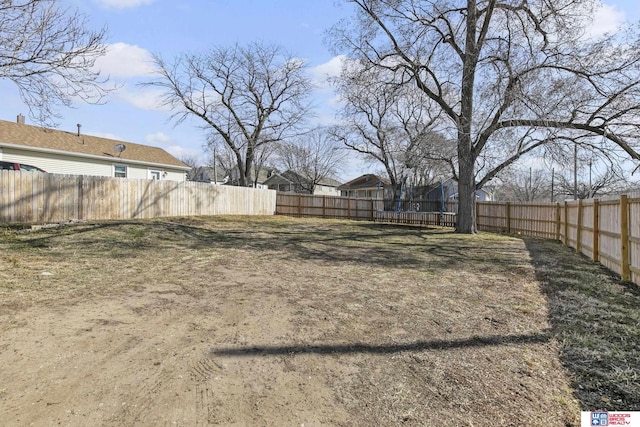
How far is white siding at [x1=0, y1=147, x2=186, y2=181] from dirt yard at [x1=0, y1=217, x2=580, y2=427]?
551 inches

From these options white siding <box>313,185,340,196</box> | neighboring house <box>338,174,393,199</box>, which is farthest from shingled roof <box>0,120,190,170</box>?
white siding <box>313,185,340,196</box>

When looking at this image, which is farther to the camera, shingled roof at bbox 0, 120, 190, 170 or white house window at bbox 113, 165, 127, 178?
white house window at bbox 113, 165, 127, 178

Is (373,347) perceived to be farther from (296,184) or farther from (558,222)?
(296,184)

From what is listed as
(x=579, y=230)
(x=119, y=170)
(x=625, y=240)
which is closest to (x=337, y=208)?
(x=119, y=170)

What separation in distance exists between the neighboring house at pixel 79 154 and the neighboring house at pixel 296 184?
64.9ft

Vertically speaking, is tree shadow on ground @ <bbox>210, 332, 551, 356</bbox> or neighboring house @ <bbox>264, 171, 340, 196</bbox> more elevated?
neighboring house @ <bbox>264, 171, 340, 196</bbox>

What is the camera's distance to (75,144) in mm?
19141

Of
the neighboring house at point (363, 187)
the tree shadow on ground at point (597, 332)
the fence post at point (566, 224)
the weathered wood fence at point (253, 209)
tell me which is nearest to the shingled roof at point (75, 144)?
the weathered wood fence at point (253, 209)

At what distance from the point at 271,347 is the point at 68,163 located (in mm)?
20082

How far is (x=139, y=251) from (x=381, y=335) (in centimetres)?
590

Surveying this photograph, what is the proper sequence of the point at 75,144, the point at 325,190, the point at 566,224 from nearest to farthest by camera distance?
the point at 566,224 → the point at 75,144 → the point at 325,190

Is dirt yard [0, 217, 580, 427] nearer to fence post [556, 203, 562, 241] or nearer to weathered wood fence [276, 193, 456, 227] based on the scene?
fence post [556, 203, 562, 241]

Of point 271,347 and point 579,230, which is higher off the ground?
point 579,230

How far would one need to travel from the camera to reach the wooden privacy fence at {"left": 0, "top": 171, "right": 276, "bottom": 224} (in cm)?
991
